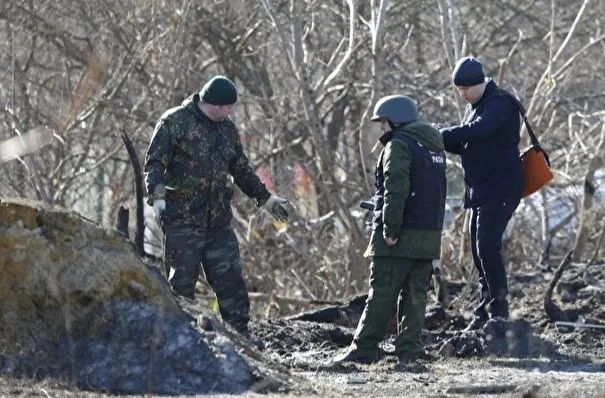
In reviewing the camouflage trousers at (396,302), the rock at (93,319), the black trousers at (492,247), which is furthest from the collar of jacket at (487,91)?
the rock at (93,319)

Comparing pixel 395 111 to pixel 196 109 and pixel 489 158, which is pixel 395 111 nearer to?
pixel 489 158

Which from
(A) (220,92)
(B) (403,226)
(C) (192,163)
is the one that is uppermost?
(A) (220,92)

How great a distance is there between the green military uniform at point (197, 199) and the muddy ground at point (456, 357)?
0.91ft

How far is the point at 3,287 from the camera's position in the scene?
7.94 meters

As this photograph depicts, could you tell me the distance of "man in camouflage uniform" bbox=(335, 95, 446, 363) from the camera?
353 inches

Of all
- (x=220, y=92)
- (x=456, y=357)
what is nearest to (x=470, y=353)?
(x=456, y=357)

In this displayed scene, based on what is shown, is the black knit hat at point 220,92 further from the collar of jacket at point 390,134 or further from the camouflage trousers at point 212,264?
the collar of jacket at point 390,134

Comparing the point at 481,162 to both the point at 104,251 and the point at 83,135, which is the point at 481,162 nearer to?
the point at 104,251

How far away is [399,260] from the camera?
359 inches

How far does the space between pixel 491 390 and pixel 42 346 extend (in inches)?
93.9

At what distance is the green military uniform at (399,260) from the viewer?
352 inches

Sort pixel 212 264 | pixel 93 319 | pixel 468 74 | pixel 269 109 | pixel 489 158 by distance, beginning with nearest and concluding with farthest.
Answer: pixel 93 319 → pixel 212 264 → pixel 468 74 → pixel 489 158 → pixel 269 109

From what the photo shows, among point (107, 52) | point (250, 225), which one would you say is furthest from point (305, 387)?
point (107, 52)

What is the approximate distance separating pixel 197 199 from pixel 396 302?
4.71ft
